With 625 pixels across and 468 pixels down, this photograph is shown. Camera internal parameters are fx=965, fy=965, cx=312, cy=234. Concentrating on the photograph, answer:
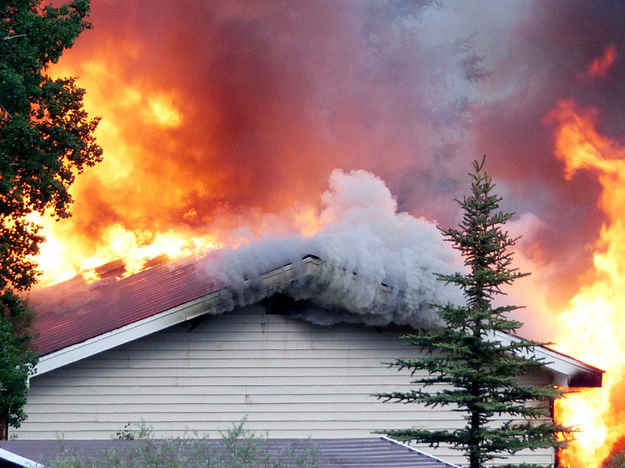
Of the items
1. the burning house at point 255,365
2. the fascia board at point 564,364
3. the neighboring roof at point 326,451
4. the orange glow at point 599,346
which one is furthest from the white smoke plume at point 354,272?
the neighboring roof at point 326,451

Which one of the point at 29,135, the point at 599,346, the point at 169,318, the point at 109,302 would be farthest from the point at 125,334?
the point at 599,346

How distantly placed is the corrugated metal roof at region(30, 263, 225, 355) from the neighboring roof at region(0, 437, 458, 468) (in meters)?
4.59

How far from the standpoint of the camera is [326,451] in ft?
33.5

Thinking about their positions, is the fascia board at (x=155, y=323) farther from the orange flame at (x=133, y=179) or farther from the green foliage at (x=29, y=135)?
the orange flame at (x=133, y=179)

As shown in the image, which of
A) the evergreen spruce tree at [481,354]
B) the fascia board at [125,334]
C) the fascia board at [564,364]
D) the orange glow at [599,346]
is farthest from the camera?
the orange glow at [599,346]

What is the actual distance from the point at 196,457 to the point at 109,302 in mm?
9365

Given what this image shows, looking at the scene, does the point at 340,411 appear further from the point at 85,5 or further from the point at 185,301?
the point at 85,5

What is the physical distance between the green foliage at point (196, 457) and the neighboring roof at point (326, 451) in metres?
0.07

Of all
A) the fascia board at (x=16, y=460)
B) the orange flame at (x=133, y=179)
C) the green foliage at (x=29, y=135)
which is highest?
the orange flame at (x=133, y=179)

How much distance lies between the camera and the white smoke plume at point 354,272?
597 inches

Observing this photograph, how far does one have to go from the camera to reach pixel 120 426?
50.5 feet

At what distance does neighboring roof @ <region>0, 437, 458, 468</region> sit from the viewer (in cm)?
952

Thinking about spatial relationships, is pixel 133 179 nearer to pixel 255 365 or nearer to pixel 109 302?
pixel 109 302

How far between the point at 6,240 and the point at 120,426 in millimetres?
3628
